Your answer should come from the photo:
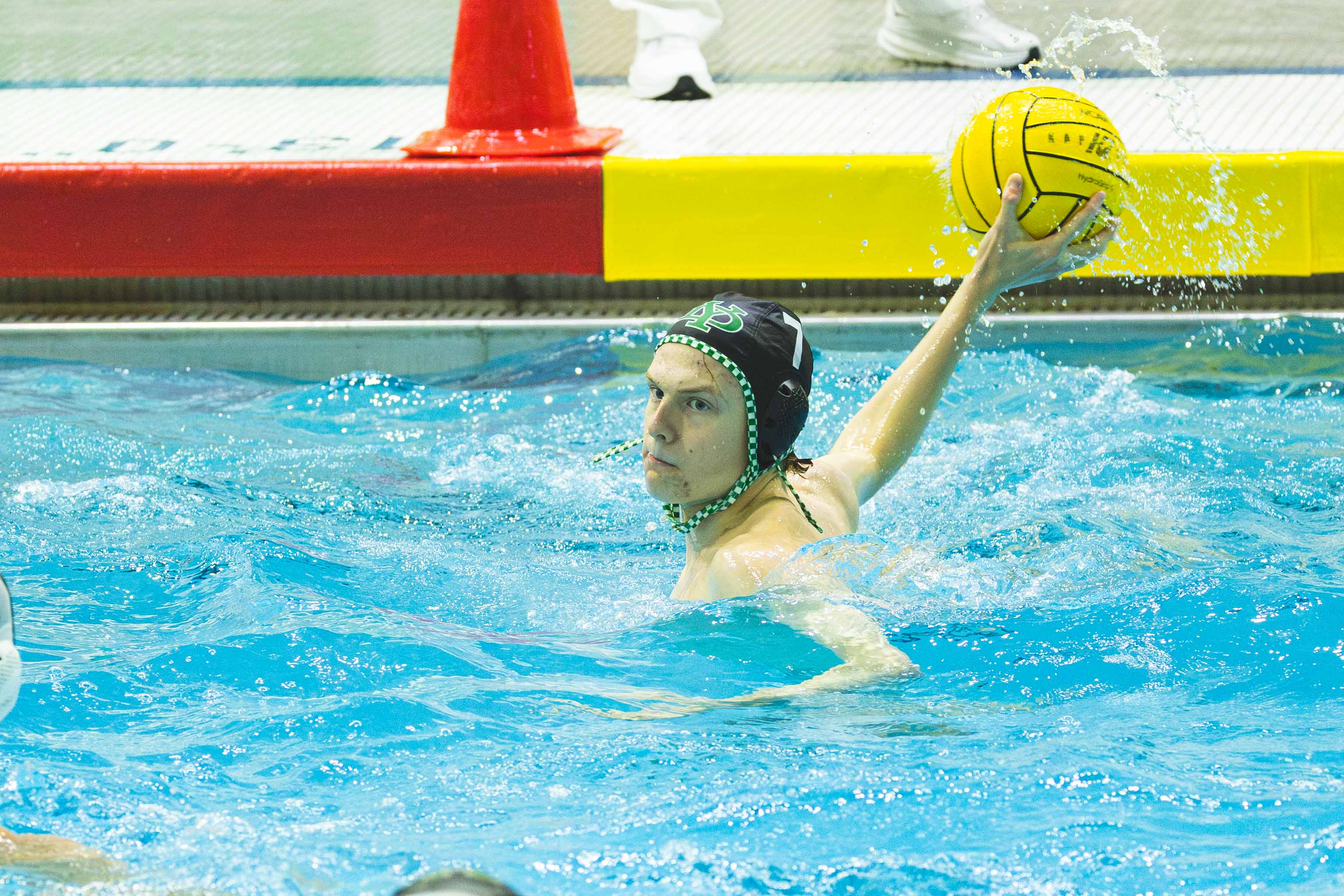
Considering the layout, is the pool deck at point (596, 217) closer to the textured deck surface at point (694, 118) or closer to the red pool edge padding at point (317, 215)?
the red pool edge padding at point (317, 215)

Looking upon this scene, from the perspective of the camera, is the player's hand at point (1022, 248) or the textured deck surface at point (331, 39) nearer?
the player's hand at point (1022, 248)

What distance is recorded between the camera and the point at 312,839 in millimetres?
1951

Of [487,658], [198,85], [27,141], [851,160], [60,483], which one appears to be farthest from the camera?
[198,85]

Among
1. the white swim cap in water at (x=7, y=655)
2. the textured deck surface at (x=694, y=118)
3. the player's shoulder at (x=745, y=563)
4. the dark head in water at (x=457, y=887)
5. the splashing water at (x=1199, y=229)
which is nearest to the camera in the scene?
the dark head in water at (x=457, y=887)

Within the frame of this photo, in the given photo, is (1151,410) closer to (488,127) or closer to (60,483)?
(488,127)

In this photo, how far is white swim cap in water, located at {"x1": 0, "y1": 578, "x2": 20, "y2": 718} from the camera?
58.3 inches

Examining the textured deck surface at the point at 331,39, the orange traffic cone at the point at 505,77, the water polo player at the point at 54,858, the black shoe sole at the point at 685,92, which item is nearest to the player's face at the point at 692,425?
the water polo player at the point at 54,858

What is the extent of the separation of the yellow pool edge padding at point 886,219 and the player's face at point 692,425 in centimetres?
246

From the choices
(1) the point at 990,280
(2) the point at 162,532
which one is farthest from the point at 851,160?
(2) the point at 162,532

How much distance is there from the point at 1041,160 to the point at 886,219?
7.16 ft

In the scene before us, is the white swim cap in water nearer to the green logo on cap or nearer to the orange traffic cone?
the green logo on cap

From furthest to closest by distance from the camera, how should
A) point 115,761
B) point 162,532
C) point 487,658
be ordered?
point 162,532
point 487,658
point 115,761

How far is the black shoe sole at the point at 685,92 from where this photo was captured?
6.32 metres

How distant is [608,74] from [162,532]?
13.1 feet
